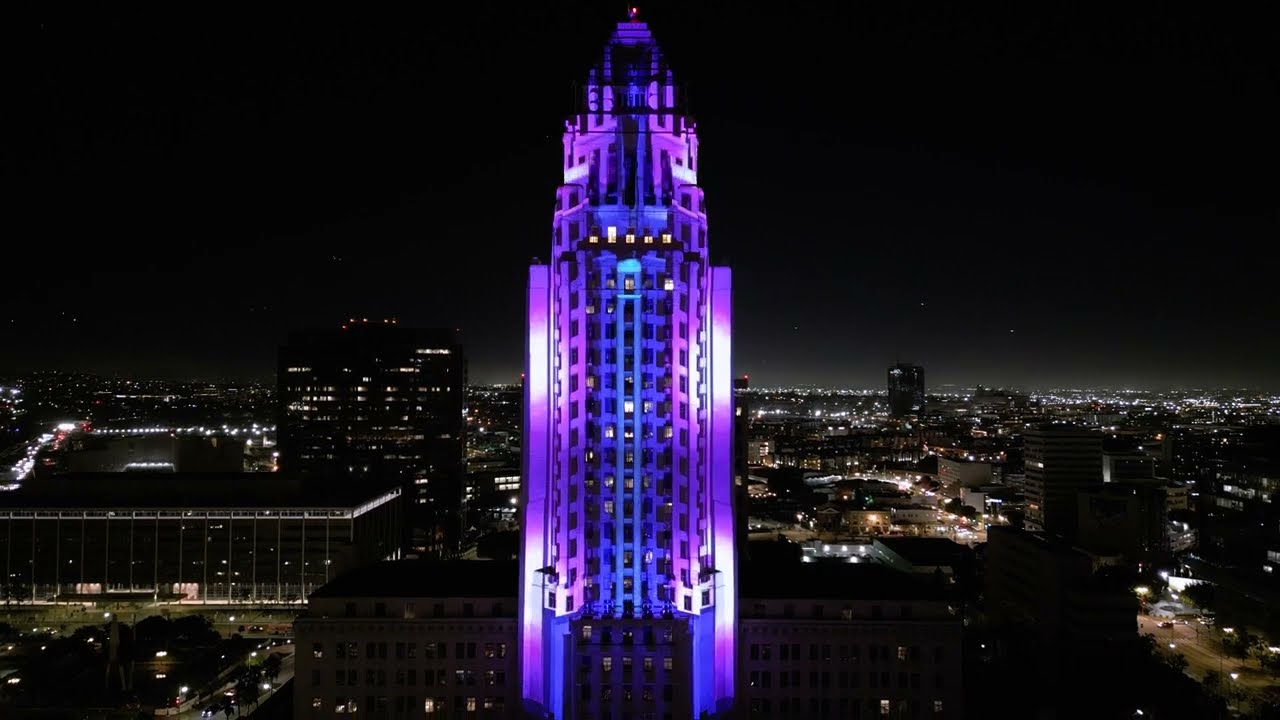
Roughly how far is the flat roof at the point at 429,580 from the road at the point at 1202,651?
6454 cm

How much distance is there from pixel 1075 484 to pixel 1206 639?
7330 cm

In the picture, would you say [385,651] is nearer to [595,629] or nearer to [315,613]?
[315,613]

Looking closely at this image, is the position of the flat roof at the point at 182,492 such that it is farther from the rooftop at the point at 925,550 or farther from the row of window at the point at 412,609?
the rooftop at the point at 925,550

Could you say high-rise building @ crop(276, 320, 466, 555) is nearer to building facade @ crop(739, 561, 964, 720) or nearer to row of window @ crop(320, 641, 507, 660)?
row of window @ crop(320, 641, 507, 660)

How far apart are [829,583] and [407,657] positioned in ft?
102

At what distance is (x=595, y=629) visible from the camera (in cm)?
4809

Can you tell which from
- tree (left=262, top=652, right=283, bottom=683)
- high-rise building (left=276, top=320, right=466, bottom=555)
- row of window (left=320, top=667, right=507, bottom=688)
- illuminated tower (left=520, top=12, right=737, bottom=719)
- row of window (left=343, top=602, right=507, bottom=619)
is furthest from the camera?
high-rise building (left=276, top=320, right=466, bottom=555)

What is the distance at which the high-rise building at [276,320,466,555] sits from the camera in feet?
522

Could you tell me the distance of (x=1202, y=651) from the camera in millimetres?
80750

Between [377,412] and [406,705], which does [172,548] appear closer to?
[377,412]

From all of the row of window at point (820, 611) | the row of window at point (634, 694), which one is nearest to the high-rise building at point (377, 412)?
the row of window at point (820, 611)

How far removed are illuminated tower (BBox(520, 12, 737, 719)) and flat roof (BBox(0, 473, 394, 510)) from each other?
63.8m

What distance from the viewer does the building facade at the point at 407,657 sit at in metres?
55.4

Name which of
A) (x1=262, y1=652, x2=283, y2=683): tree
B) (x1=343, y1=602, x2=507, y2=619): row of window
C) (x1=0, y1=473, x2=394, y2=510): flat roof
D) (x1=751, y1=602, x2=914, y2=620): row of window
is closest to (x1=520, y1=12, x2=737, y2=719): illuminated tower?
(x1=751, y1=602, x2=914, y2=620): row of window
